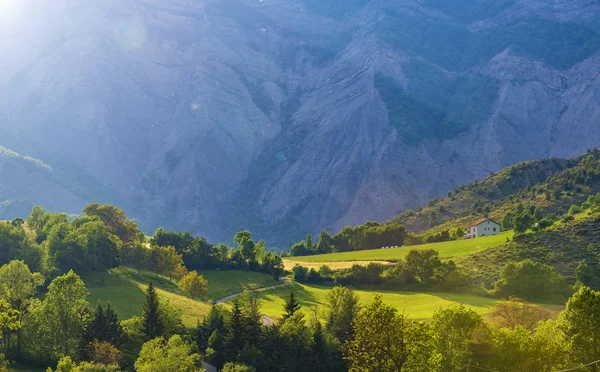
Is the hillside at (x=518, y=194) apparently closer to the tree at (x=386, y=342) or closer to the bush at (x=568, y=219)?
the bush at (x=568, y=219)

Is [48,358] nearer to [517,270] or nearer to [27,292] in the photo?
[27,292]

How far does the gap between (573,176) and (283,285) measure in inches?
3528

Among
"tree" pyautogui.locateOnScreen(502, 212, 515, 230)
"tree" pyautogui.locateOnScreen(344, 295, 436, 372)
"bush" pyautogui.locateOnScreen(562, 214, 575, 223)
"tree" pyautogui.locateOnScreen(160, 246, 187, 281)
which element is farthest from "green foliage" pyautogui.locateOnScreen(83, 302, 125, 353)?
"tree" pyautogui.locateOnScreen(502, 212, 515, 230)

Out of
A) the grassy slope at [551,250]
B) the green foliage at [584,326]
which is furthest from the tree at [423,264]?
the green foliage at [584,326]

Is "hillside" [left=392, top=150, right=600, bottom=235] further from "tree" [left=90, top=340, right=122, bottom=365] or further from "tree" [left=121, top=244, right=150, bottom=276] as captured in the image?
"tree" [left=90, top=340, right=122, bottom=365]

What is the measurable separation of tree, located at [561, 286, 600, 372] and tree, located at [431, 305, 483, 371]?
6.36m

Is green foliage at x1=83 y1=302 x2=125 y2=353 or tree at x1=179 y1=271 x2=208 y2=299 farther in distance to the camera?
tree at x1=179 y1=271 x2=208 y2=299

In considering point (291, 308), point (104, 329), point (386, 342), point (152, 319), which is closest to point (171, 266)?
point (152, 319)

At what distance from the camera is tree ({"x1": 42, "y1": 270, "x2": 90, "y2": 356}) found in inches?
1800

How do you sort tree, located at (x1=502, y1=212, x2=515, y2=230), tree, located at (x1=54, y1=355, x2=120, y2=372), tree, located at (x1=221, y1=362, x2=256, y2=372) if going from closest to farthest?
1. tree, located at (x1=54, y1=355, x2=120, y2=372)
2. tree, located at (x1=221, y1=362, x2=256, y2=372)
3. tree, located at (x1=502, y1=212, x2=515, y2=230)

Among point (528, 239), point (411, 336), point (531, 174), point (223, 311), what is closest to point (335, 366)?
point (223, 311)

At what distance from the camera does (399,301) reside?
228 ft

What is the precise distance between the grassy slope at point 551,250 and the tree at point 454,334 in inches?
1425

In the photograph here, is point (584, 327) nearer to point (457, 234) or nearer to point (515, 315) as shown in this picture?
point (515, 315)
